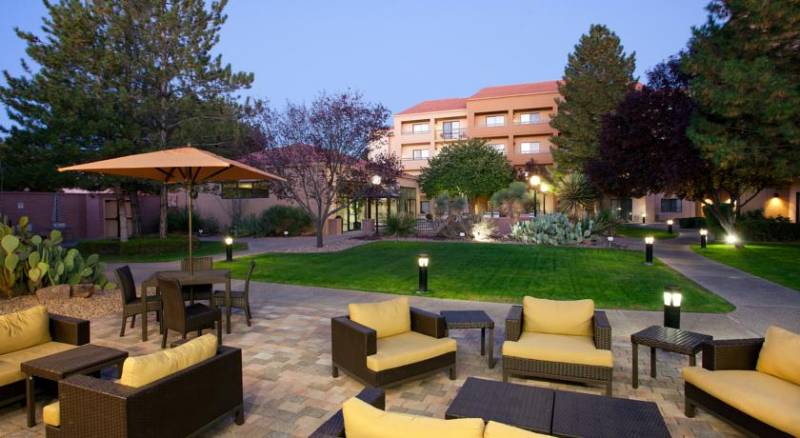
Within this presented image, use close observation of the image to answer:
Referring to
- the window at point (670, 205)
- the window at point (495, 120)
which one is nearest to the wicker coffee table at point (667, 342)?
the window at point (670, 205)

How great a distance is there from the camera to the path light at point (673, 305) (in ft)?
18.4

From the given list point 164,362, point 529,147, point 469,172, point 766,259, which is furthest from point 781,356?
point 529,147

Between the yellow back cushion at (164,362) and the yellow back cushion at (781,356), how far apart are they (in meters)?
4.42

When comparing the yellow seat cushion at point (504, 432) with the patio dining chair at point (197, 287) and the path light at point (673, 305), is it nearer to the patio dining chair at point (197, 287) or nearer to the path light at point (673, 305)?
the path light at point (673, 305)

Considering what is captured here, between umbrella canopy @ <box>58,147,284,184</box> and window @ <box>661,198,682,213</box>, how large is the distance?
4328 cm

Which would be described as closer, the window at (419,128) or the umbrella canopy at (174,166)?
the umbrella canopy at (174,166)

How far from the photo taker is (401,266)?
12797 mm

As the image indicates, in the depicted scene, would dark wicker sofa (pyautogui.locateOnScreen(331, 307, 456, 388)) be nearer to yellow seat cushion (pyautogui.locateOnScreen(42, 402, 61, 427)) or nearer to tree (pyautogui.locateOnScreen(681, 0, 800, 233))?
yellow seat cushion (pyautogui.locateOnScreen(42, 402, 61, 427))

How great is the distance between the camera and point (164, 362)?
307 cm

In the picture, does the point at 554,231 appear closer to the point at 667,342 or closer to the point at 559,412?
the point at 667,342

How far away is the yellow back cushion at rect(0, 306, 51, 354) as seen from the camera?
421 cm

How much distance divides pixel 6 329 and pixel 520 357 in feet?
15.9

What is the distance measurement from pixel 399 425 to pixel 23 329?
4.35m

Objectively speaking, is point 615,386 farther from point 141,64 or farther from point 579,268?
point 141,64
